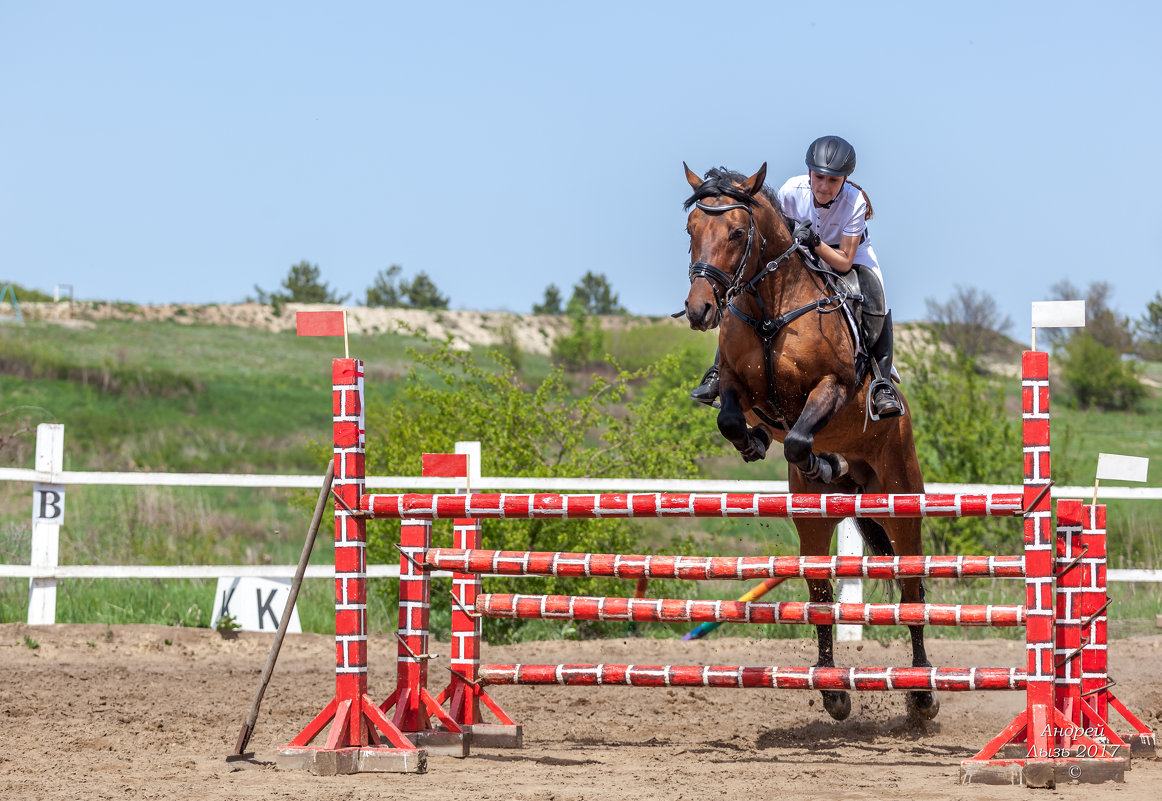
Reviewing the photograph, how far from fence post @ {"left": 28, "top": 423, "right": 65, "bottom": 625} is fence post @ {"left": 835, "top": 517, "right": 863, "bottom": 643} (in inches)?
214

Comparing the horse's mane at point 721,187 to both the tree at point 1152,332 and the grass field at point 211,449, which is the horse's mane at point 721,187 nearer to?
the grass field at point 211,449

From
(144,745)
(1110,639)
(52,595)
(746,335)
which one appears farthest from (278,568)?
(1110,639)

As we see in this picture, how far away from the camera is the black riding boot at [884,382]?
5090 mm

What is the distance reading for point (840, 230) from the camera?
521 centimetres

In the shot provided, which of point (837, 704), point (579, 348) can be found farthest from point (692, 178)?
point (579, 348)

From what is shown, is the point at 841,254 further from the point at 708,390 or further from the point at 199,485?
the point at 199,485

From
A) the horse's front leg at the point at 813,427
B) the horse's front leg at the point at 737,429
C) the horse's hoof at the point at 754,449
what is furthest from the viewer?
the horse's hoof at the point at 754,449

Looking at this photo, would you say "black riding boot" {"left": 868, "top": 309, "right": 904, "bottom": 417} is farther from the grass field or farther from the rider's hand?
the grass field

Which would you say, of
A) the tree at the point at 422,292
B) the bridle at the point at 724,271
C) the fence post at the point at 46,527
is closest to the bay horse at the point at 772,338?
the bridle at the point at 724,271

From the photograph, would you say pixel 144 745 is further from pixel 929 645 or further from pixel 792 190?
pixel 929 645

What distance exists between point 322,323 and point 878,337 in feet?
8.43

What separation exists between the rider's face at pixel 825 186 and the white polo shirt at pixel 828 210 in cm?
6

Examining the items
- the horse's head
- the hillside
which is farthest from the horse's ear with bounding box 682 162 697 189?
the hillside

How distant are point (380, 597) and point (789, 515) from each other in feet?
17.9
